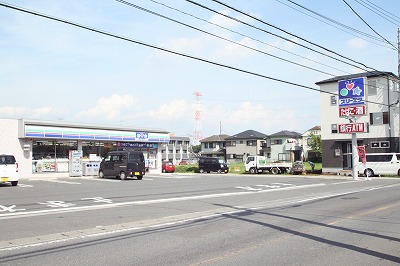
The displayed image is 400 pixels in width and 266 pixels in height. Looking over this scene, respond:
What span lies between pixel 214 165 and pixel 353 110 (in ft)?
58.8

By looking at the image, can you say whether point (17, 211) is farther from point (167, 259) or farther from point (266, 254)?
point (266, 254)

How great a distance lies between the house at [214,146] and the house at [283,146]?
12197 mm

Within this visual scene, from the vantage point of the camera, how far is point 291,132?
261 ft

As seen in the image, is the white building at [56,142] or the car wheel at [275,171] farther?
the car wheel at [275,171]

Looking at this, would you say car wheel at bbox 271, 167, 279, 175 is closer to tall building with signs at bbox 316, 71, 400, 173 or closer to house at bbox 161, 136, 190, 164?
tall building with signs at bbox 316, 71, 400, 173

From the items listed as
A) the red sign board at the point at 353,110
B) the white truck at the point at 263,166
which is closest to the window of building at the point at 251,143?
the white truck at the point at 263,166

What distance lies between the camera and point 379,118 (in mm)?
38312

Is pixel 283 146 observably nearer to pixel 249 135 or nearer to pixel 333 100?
pixel 249 135

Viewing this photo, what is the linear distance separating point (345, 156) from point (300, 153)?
36189mm

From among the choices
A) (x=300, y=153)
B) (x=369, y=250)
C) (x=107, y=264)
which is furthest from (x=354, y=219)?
(x=300, y=153)

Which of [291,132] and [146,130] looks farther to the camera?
[291,132]

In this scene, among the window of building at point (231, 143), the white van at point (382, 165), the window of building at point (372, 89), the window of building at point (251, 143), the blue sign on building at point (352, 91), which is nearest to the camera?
the blue sign on building at point (352, 91)

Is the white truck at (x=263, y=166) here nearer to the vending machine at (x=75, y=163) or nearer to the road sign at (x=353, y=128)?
the road sign at (x=353, y=128)

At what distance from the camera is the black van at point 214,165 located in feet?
142
